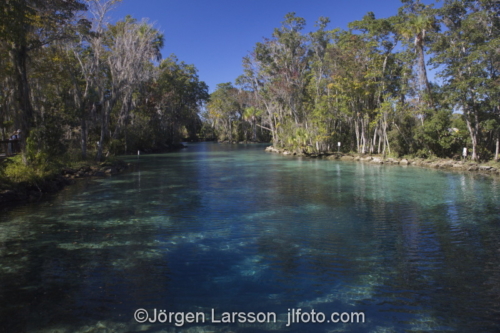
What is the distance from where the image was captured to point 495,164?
20.4 meters

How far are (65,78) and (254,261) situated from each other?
20.8 meters

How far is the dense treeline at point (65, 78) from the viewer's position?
49.8 feet

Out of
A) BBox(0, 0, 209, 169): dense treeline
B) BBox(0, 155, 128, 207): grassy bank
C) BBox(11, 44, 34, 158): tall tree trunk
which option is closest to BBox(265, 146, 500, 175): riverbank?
BBox(0, 0, 209, 169): dense treeline

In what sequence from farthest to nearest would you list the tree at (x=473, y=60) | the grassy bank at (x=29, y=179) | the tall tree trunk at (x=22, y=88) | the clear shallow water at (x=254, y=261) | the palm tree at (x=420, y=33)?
1. the palm tree at (x=420, y=33)
2. the tree at (x=473, y=60)
3. the tall tree trunk at (x=22, y=88)
4. the grassy bank at (x=29, y=179)
5. the clear shallow water at (x=254, y=261)

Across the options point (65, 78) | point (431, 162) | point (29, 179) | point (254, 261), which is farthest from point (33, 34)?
point (431, 162)

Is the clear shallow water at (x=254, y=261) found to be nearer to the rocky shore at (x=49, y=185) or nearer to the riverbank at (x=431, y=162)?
the rocky shore at (x=49, y=185)

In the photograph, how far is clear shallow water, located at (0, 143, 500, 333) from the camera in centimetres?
471

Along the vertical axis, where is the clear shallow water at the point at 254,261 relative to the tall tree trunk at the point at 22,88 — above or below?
below

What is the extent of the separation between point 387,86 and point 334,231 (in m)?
23.0

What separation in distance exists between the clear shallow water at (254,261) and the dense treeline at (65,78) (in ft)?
20.7

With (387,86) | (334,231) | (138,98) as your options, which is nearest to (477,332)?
(334,231)

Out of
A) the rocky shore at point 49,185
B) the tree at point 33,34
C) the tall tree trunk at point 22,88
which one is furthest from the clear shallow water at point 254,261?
the tree at point 33,34

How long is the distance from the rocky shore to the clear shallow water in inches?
52.6

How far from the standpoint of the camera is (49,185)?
1471 cm
